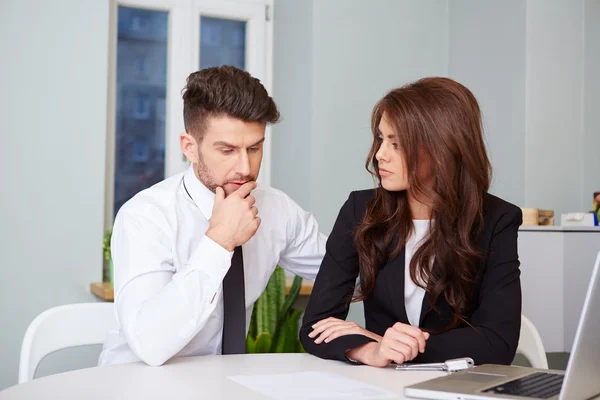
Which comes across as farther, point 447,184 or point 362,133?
point 362,133

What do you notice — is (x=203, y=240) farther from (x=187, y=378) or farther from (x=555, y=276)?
(x=555, y=276)

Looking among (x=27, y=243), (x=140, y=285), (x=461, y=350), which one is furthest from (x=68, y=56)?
(x=461, y=350)

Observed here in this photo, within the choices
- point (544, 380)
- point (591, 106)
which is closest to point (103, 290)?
point (544, 380)

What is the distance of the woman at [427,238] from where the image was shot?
1.80 m

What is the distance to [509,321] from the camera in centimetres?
171

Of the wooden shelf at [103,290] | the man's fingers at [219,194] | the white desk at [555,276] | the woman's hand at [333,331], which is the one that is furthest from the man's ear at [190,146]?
the white desk at [555,276]

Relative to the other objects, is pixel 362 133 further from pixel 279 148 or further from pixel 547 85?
pixel 547 85

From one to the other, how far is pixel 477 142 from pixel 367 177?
1.89m

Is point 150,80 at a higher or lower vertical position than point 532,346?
higher

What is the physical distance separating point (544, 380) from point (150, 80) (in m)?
2.98

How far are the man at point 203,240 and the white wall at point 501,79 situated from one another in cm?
161

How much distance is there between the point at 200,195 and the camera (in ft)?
6.77

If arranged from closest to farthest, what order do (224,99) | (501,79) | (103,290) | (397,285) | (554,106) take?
(397,285)
(224,99)
(103,290)
(554,106)
(501,79)

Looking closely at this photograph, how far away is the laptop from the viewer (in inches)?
41.0
